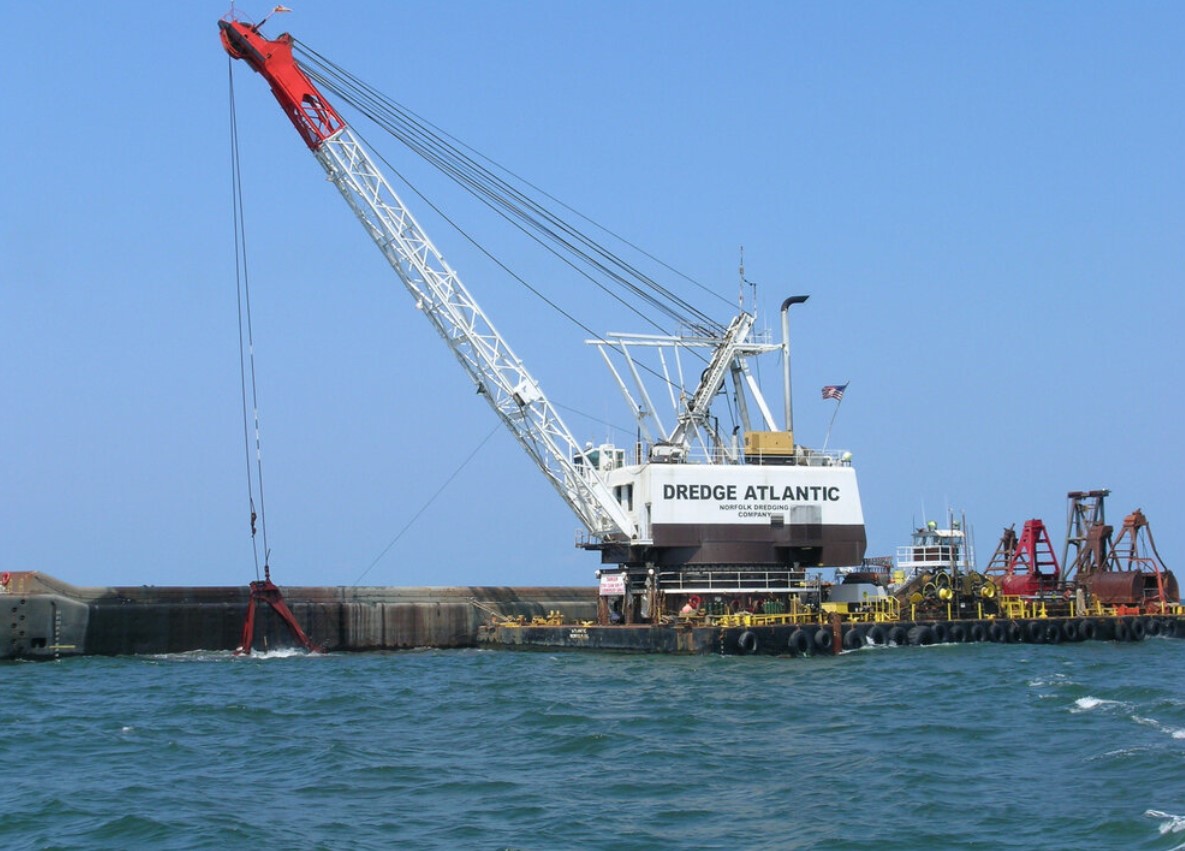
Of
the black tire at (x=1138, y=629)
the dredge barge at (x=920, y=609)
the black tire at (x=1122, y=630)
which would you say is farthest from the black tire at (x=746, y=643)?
the black tire at (x=1138, y=629)

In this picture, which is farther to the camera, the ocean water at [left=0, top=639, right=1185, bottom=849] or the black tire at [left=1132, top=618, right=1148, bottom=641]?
the black tire at [left=1132, top=618, right=1148, bottom=641]

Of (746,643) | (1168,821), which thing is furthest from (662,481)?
(1168,821)

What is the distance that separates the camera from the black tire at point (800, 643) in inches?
1610

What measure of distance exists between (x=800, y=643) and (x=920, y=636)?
4.79 metres

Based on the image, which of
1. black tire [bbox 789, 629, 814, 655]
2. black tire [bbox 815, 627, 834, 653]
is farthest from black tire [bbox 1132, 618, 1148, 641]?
black tire [bbox 789, 629, 814, 655]

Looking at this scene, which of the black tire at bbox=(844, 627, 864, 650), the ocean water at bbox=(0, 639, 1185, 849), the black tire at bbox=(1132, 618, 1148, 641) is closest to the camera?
the ocean water at bbox=(0, 639, 1185, 849)

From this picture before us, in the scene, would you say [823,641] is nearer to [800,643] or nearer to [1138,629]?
[800,643]

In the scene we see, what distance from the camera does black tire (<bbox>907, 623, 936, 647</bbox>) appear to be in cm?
4325

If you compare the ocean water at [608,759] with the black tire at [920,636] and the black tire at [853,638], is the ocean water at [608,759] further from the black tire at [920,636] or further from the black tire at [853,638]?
the black tire at [920,636]

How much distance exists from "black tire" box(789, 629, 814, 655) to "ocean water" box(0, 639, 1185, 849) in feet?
13.4

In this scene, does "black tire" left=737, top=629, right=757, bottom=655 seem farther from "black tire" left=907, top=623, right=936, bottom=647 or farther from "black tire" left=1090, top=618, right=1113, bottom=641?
"black tire" left=1090, top=618, right=1113, bottom=641

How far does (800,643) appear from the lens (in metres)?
41.0

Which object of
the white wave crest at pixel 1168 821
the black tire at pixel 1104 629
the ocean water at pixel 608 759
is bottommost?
the white wave crest at pixel 1168 821

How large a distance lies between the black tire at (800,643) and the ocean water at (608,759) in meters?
4.09
